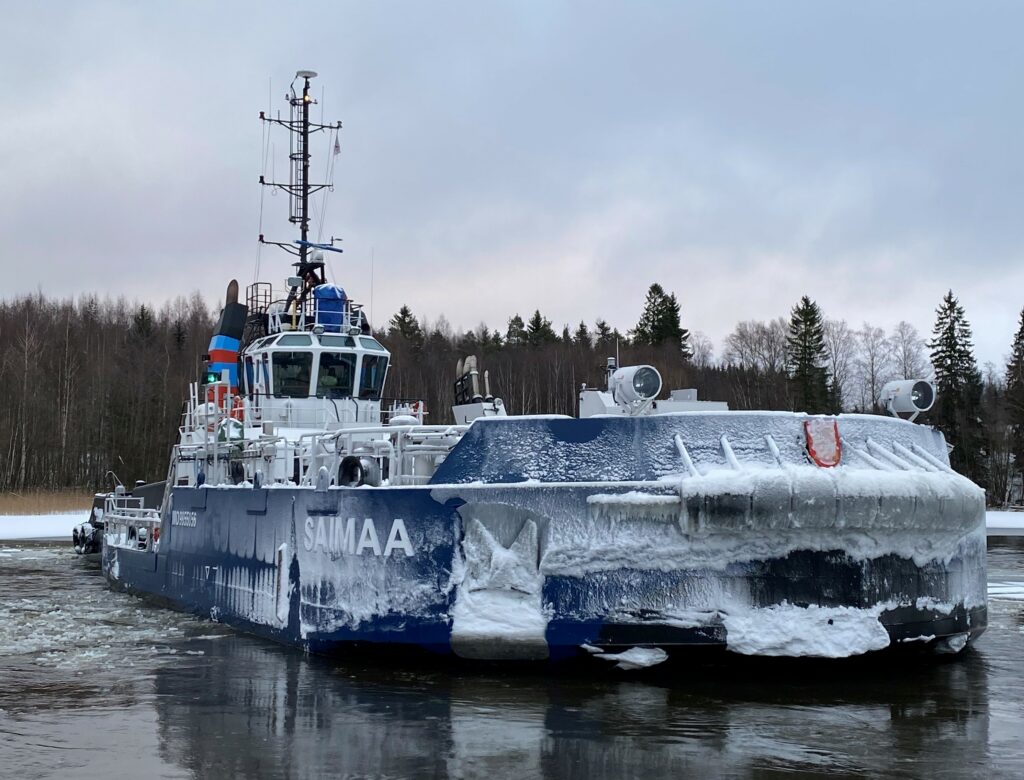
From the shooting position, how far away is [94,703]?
10.2 m

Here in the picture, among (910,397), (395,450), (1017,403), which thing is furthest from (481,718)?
(1017,403)

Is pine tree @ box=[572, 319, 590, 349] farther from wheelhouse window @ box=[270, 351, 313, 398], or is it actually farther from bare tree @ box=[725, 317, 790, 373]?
wheelhouse window @ box=[270, 351, 313, 398]

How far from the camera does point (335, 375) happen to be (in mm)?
19344

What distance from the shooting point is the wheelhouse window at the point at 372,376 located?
64.3 ft

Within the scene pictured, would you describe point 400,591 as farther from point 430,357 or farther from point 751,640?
point 430,357

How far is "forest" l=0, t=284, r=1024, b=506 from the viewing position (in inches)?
2402

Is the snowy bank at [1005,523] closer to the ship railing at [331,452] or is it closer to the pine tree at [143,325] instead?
the ship railing at [331,452]

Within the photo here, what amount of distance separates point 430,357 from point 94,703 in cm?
6010

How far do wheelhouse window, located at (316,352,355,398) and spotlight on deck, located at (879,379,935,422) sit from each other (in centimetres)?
924

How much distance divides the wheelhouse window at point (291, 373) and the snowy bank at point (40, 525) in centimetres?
2211

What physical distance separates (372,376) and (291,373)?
4.81 ft

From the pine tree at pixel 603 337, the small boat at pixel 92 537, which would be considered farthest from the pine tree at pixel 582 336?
the small boat at pixel 92 537

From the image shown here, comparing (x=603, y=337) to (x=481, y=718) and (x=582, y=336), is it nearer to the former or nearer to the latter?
(x=582, y=336)

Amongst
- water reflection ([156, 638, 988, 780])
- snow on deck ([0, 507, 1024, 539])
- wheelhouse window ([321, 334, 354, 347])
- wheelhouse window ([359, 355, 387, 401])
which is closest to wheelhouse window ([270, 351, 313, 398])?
A: wheelhouse window ([321, 334, 354, 347])
